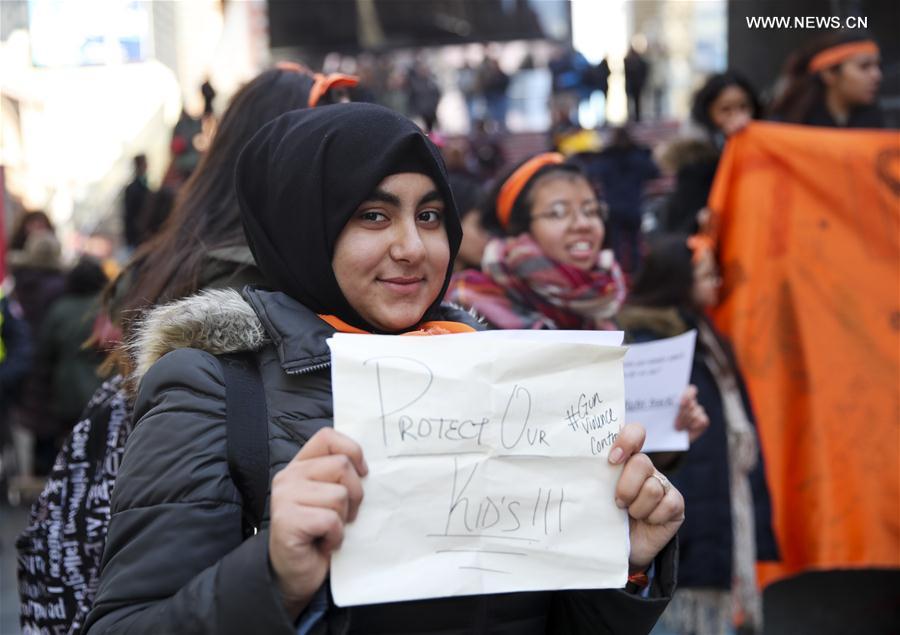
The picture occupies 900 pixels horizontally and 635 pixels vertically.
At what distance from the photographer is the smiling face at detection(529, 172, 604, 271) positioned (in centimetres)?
364

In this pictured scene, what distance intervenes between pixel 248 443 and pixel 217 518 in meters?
0.12

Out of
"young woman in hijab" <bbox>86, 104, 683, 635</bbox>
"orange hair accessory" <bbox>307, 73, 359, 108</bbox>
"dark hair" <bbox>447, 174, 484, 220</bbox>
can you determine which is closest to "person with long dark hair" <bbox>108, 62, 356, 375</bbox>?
"orange hair accessory" <bbox>307, 73, 359, 108</bbox>

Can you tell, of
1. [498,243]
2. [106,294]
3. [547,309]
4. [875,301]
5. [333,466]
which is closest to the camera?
[333,466]

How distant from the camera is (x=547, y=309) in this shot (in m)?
3.50

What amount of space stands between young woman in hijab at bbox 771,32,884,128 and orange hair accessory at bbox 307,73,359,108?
3.66 meters

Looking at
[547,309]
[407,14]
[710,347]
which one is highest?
[407,14]

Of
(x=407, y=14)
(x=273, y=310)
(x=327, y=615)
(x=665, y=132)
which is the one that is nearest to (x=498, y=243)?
(x=273, y=310)

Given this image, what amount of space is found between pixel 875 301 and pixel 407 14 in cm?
3418

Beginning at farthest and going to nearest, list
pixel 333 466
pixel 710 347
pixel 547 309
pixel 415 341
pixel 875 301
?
pixel 875 301 < pixel 710 347 < pixel 547 309 < pixel 415 341 < pixel 333 466

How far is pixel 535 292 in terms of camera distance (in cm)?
353

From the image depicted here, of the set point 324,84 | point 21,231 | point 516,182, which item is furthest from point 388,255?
point 21,231

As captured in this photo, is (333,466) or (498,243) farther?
(498,243)

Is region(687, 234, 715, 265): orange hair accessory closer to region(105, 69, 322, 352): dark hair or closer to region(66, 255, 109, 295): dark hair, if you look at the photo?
region(105, 69, 322, 352): dark hair

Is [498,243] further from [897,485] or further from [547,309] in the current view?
[897,485]
